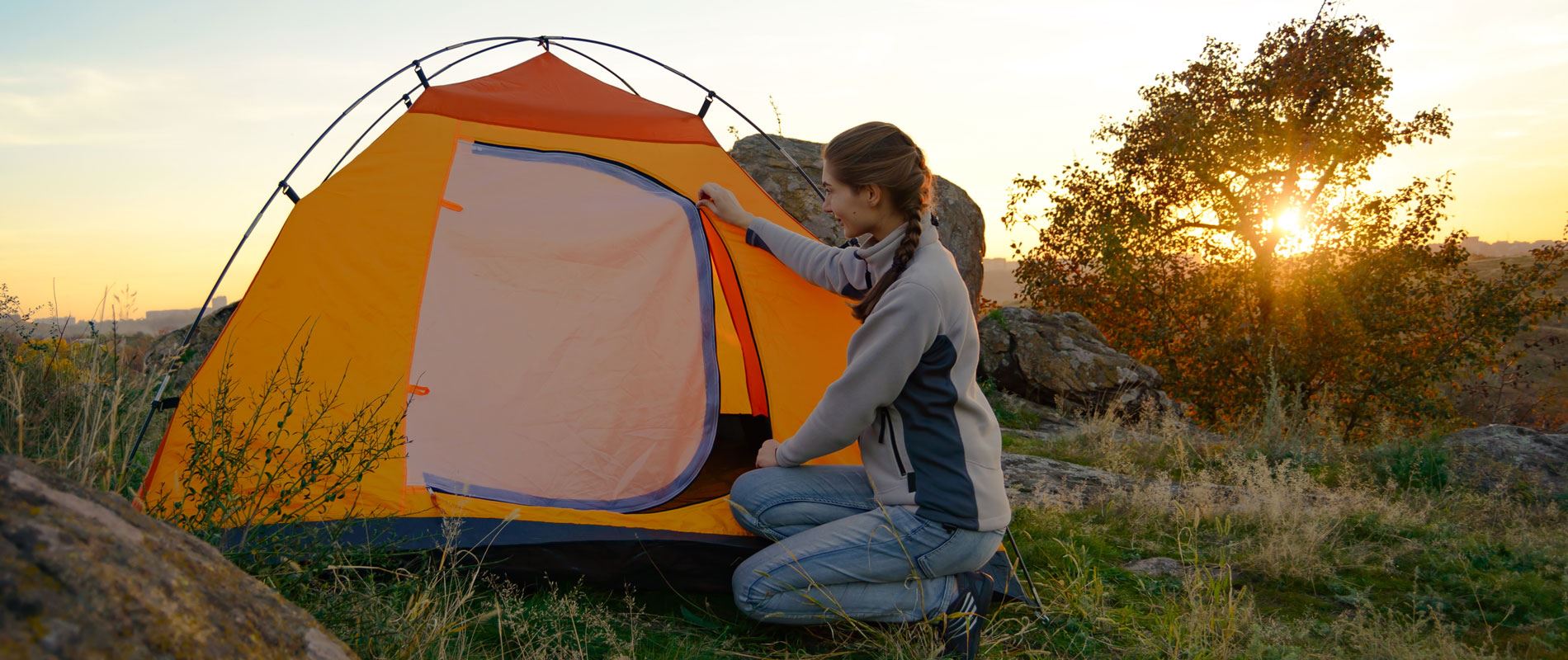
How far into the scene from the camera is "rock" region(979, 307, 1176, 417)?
8.41 meters

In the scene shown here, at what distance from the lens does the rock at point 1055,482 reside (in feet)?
15.8

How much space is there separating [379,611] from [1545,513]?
608 cm

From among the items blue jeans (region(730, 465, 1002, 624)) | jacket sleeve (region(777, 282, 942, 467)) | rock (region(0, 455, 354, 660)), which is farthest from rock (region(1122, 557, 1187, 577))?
rock (region(0, 455, 354, 660))

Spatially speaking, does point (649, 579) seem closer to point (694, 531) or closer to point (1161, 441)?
point (694, 531)

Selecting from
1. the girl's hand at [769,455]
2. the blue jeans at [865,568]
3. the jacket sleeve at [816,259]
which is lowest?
the blue jeans at [865,568]

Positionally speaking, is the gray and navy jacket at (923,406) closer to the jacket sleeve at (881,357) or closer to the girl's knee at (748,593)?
the jacket sleeve at (881,357)

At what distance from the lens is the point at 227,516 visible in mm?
2465

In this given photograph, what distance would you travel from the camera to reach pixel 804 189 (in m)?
7.48

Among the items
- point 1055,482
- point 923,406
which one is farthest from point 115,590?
point 1055,482

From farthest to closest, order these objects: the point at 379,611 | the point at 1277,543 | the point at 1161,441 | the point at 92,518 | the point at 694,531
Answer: the point at 1161,441 → the point at 1277,543 → the point at 694,531 → the point at 379,611 → the point at 92,518

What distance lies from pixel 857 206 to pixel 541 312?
1552 mm

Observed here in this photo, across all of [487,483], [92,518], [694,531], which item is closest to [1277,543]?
[694,531]

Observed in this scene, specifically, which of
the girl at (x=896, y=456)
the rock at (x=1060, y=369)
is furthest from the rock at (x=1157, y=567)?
the rock at (x=1060, y=369)

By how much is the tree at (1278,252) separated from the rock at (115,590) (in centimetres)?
1086
